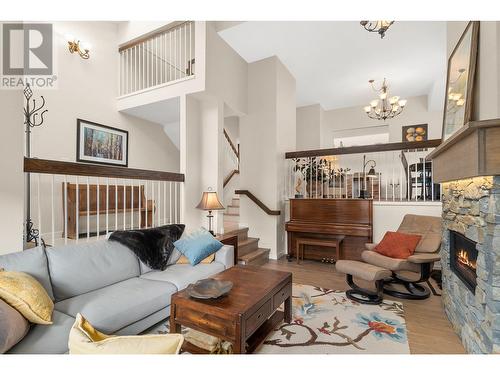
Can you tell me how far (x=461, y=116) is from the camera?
2.09 meters

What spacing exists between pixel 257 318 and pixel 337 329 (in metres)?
0.91

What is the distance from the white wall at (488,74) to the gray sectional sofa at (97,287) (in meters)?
2.66

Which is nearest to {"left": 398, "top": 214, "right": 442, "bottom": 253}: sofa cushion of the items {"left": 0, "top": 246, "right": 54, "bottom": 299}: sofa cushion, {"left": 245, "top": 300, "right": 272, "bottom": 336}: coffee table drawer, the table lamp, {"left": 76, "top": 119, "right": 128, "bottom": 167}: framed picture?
{"left": 245, "top": 300, "right": 272, "bottom": 336}: coffee table drawer

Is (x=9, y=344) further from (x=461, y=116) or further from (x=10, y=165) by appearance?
(x=461, y=116)

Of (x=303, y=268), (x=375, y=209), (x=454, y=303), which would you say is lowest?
(x=303, y=268)

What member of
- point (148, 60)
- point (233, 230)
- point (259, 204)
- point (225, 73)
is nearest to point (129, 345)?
point (233, 230)

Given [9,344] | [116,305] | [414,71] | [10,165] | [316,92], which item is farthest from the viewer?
[316,92]

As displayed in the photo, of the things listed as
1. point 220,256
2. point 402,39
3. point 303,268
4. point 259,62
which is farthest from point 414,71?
point 220,256

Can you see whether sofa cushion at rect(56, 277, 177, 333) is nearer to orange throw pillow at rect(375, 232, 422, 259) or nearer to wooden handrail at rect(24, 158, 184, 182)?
wooden handrail at rect(24, 158, 184, 182)

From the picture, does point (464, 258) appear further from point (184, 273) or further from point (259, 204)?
point (259, 204)

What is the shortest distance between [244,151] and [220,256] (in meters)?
2.61

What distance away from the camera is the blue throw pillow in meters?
2.71

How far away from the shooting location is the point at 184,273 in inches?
96.3

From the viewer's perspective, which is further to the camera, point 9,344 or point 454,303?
point 454,303
